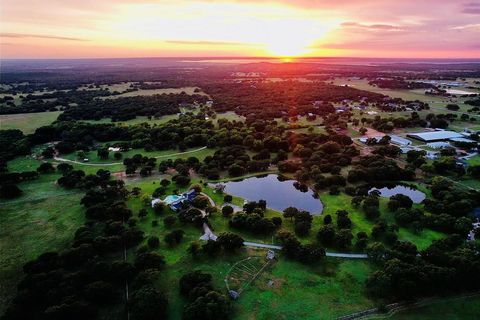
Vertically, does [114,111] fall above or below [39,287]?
above

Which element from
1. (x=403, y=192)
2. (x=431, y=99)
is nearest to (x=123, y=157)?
(x=403, y=192)

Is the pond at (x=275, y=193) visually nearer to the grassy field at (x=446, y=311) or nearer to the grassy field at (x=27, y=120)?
the grassy field at (x=446, y=311)

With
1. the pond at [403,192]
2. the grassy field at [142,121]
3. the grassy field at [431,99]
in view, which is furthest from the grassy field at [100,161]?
the grassy field at [431,99]

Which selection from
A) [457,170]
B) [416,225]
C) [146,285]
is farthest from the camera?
[457,170]

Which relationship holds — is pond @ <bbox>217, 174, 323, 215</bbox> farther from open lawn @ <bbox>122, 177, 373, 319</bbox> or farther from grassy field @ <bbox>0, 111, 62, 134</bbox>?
grassy field @ <bbox>0, 111, 62, 134</bbox>

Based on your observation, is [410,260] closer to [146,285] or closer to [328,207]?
[328,207]

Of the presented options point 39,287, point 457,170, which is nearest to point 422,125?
point 457,170

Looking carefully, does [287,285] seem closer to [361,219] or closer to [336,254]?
[336,254]
